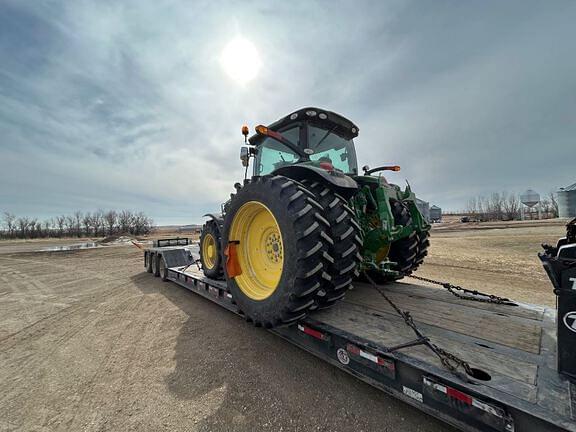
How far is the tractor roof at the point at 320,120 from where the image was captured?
3.46 meters

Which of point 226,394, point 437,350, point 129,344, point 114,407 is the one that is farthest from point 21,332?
point 437,350

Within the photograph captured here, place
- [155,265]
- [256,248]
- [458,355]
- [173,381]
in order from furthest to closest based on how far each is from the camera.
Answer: [155,265] < [256,248] < [173,381] < [458,355]

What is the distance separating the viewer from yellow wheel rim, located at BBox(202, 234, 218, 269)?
507 cm

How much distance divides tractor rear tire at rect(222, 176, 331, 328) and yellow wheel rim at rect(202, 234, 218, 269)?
201 centimetres

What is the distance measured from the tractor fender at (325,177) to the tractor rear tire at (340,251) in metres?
0.22

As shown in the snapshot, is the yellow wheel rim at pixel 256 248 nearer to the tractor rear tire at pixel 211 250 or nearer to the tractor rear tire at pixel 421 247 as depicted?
the tractor rear tire at pixel 211 250

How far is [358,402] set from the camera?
2.14m

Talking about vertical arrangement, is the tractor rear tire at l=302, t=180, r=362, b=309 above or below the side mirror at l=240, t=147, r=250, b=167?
below

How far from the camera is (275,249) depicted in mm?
2898

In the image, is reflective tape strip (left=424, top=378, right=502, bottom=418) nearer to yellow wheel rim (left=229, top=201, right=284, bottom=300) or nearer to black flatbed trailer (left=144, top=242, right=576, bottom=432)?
black flatbed trailer (left=144, top=242, right=576, bottom=432)

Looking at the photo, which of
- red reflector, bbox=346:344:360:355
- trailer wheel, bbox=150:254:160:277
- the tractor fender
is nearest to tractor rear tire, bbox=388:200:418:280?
the tractor fender

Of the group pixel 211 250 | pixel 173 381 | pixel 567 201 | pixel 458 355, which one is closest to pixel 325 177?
pixel 458 355

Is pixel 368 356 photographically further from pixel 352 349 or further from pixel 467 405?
pixel 467 405

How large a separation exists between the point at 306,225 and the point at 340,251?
0.41 meters
